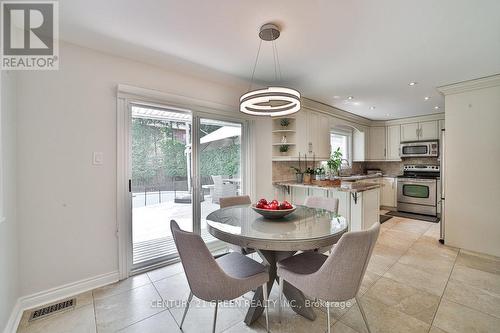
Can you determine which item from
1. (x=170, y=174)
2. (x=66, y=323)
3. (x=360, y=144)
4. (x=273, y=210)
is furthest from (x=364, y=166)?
(x=66, y=323)

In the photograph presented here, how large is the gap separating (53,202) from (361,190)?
3.49 meters

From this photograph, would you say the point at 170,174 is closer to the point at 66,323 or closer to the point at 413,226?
the point at 66,323

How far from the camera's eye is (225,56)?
7.82ft

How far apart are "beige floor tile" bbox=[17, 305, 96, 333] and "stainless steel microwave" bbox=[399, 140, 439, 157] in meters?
6.56

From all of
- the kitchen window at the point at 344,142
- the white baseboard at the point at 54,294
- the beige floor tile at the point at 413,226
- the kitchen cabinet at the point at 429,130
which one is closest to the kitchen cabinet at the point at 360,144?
the kitchen window at the point at 344,142

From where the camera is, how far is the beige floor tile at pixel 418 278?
2.15 metres

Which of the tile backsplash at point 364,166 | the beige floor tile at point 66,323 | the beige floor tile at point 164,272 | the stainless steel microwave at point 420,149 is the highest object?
the stainless steel microwave at point 420,149

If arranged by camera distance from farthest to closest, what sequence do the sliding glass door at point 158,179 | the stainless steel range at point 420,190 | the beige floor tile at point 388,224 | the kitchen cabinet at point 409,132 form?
the kitchen cabinet at point 409,132 → the stainless steel range at point 420,190 → the beige floor tile at point 388,224 → the sliding glass door at point 158,179

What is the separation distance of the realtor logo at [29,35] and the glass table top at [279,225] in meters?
2.00

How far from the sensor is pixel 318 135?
417 centimetres

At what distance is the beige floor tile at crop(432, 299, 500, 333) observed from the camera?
161 cm

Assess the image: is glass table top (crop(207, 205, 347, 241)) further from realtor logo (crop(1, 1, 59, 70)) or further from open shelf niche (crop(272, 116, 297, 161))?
realtor logo (crop(1, 1, 59, 70))

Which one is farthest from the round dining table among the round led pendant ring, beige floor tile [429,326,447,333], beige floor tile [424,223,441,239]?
beige floor tile [424,223,441,239]

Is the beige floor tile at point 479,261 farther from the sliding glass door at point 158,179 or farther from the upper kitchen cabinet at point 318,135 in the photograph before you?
the sliding glass door at point 158,179
